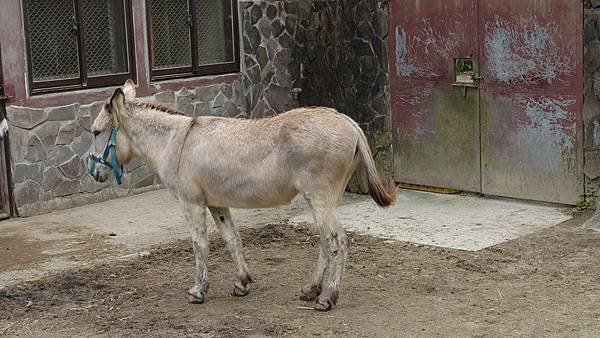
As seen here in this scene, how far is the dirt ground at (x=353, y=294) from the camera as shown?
19.9ft

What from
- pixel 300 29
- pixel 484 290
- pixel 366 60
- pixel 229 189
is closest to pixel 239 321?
pixel 229 189

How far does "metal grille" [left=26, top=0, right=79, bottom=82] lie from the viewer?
32.2 feet

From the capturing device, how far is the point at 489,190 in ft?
31.7

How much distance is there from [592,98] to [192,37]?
4.62 m

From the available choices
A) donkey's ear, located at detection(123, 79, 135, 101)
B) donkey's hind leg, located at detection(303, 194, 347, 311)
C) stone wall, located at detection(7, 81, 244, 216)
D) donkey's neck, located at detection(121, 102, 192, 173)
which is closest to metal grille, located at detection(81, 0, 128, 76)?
stone wall, located at detection(7, 81, 244, 216)

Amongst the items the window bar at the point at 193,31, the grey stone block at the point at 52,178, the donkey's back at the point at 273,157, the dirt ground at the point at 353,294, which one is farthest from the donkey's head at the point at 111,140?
the window bar at the point at 193,31

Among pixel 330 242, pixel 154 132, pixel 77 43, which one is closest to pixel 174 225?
pixel 77 43

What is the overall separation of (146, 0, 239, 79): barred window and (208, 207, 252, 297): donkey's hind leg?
4.30 meters

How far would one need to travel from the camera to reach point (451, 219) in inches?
353

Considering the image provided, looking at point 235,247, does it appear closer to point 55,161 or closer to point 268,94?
point 55,161

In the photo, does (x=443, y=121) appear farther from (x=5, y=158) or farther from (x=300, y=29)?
(x=5, y=158)

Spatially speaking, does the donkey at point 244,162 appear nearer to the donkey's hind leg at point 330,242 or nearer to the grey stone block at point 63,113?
the donkey's hind leg at point 330,242

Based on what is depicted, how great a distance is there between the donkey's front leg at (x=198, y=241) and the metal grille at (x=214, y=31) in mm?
4949

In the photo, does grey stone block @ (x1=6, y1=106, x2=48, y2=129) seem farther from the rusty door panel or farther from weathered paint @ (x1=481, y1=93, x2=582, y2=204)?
weathered paint @ (x1=481, y1=93, x2=582, y2=204)
